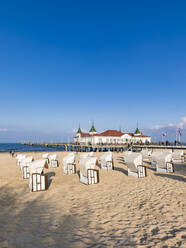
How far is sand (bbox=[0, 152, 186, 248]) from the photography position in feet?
12.6

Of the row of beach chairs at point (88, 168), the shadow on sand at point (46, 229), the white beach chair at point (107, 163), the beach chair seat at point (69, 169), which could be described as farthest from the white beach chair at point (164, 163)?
the shadow on sand at point (46, 229)

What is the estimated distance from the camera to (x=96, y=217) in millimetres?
5066

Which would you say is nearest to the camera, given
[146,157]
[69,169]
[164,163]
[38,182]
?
[38,182]

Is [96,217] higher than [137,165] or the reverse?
the reverse

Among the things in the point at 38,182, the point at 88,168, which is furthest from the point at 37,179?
the point at 88,168

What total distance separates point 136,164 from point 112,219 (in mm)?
5917

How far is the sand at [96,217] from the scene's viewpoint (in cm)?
384

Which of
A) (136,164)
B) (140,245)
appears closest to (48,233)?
(140,245)

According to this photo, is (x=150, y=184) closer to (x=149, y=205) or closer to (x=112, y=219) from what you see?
(x=149, y=205)

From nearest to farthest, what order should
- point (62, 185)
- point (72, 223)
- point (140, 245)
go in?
1. point (140, 245)
2. point (72, 223)
3. point (62, 185)

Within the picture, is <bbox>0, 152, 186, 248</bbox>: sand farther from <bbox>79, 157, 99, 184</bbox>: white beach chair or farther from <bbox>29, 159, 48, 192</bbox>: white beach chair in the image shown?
<bbox>79, 157, 99, 184</bbox>: white beach chair

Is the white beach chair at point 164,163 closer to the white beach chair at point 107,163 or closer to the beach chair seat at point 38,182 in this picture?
the white beach chair at point 107,163

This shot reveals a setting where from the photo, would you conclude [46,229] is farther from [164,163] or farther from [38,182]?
[164,163]

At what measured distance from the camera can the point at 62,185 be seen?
9.30 metres
